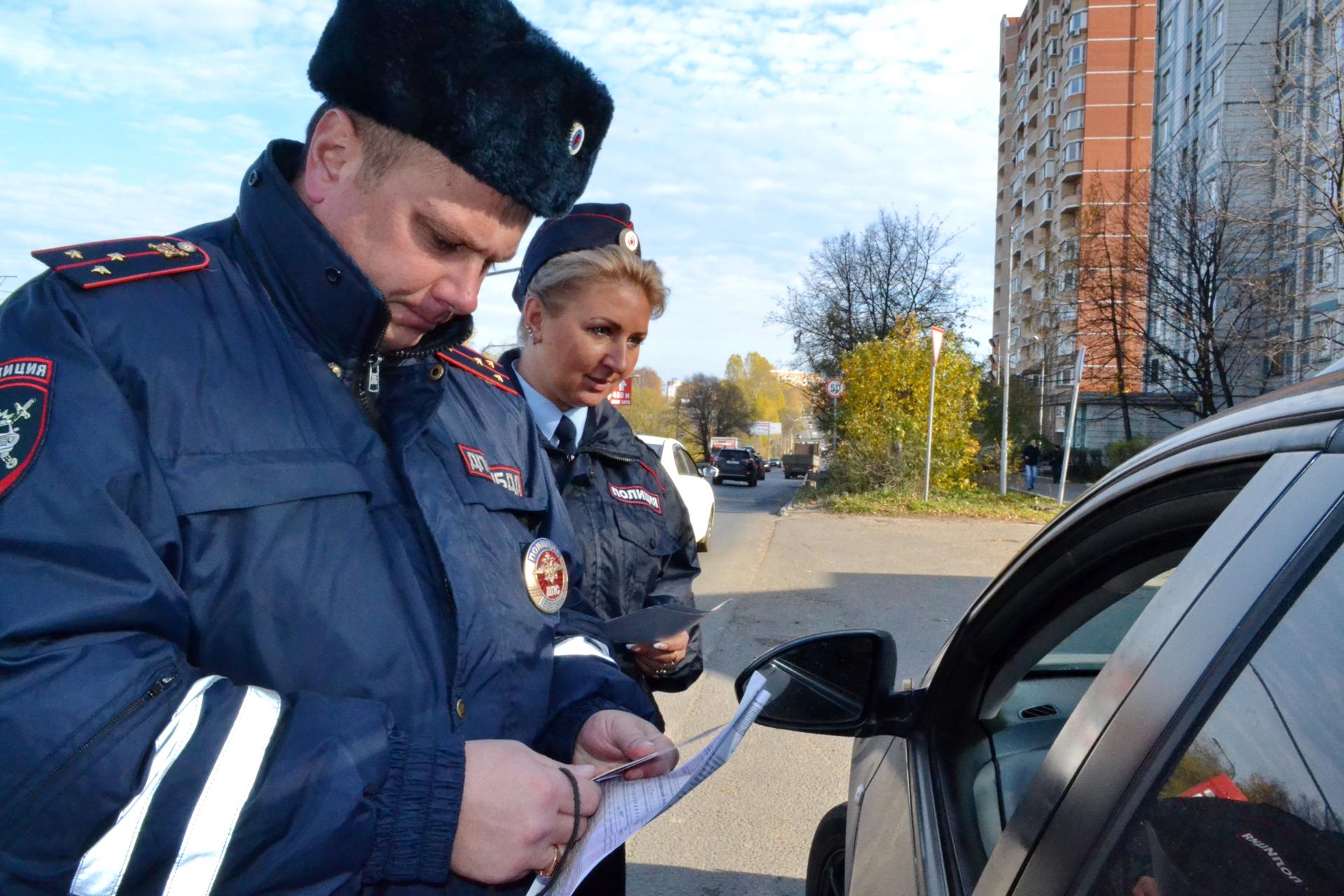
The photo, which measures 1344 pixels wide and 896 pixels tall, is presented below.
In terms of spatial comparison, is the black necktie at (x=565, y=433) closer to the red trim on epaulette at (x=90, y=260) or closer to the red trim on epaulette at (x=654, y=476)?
the red trim on epaulette at (x=654, y=476)

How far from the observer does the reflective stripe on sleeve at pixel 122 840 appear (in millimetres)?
920

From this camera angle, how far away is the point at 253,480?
1.14m

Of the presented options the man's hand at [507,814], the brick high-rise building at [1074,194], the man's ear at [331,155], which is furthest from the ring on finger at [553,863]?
the brick high-rise building at [1074,194]

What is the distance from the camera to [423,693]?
1.26m

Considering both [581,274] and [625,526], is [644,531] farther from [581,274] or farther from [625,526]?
[581,274]

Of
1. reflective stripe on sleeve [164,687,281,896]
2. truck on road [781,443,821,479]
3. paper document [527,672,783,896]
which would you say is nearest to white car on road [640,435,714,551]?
paper document [527,672,783,896]

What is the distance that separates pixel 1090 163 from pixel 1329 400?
6861cm

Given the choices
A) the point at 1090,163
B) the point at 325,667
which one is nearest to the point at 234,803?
the point at 325,667

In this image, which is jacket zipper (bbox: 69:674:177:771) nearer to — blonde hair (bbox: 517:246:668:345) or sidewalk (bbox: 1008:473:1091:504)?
blonde hair (bbox: 517:246:668:345)

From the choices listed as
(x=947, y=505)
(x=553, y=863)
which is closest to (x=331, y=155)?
(x=553, y=863)

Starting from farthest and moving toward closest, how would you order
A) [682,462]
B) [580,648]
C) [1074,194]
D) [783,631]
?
[1074,194] → [682,462] → [783,631] → [580,648]

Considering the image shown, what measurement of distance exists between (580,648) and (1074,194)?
69468 millimetres

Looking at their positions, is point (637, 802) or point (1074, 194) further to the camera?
point (1074, 194)

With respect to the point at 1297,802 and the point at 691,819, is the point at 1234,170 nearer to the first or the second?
the point at 691,819
